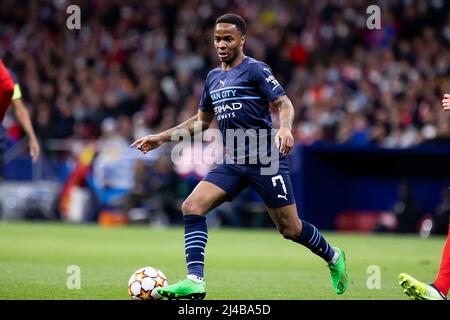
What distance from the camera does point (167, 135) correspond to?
9242mm

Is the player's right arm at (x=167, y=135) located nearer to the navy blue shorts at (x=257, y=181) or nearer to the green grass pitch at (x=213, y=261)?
the navy blue shorts at (x=257, y=181)

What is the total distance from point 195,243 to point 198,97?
15.2m

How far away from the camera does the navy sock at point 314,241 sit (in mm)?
9000

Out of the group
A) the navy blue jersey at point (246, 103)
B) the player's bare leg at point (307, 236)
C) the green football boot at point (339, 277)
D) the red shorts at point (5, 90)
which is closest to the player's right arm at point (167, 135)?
the navy blue jersey at point (246, 103)

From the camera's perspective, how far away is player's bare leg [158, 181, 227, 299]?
8273 mm

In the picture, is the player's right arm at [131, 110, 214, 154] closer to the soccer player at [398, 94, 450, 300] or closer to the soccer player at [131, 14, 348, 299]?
the soccer player at [131, 14, 348, 299]

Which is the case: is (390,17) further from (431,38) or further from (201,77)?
(201,77)

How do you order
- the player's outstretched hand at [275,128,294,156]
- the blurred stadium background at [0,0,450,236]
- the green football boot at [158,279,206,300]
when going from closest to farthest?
1. the player's outstretched hand at [275,128,294,156]
2. the green football boot at [158,279,206,300]
3. the blurred stadium background at [0,0,450,236]

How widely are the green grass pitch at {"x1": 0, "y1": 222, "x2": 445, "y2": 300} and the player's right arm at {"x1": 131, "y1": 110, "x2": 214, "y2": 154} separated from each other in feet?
4.52

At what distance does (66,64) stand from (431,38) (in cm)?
1041

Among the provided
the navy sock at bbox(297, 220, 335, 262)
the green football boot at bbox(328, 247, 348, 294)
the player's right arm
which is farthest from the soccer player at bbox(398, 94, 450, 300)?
the player's right arm

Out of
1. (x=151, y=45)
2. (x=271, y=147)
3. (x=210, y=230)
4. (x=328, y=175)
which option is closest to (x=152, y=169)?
(x=210, y=230)

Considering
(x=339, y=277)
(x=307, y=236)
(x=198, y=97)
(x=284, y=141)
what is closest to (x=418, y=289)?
(x=339, y=277)

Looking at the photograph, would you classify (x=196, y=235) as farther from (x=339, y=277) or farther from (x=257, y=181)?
(x=339, y=277)
